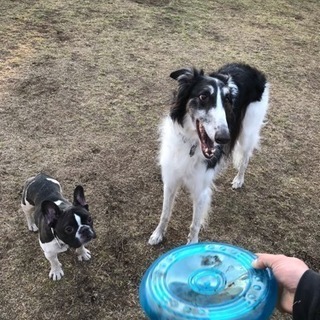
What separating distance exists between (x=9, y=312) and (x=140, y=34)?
211 inches

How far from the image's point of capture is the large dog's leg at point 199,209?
3646mm

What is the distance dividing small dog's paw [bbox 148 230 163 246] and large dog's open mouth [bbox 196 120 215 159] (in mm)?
964

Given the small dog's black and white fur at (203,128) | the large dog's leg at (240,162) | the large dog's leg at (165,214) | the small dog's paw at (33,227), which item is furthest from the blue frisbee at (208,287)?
the large dog's leg at (240,162)

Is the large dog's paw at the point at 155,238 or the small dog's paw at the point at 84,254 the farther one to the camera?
the large dog's paw at the point at 155,238

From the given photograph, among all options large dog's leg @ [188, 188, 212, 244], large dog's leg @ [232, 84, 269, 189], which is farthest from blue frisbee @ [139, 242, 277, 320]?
large dog's leg @ [232, 84, 269, 189]

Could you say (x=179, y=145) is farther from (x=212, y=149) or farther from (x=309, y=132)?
(x=309, y=132)

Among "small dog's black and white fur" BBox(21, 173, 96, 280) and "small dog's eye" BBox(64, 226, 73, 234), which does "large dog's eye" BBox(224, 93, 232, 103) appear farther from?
"small dog's eye" BBox(64, 226, 73, 234)

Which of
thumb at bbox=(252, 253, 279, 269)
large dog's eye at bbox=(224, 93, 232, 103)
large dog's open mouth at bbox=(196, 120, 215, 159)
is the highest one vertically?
large dog's eye at bbox=(224, 93, 232, 103)

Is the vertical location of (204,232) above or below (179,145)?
below

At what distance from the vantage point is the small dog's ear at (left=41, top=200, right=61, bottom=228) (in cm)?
299

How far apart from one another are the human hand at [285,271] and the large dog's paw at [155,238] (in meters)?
1.84

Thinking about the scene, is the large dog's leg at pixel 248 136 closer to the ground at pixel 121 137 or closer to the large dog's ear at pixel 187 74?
the ground at pixel 121 137

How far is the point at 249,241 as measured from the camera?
3941 millimetres

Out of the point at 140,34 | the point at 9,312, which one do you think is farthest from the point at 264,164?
the point at 140,34
